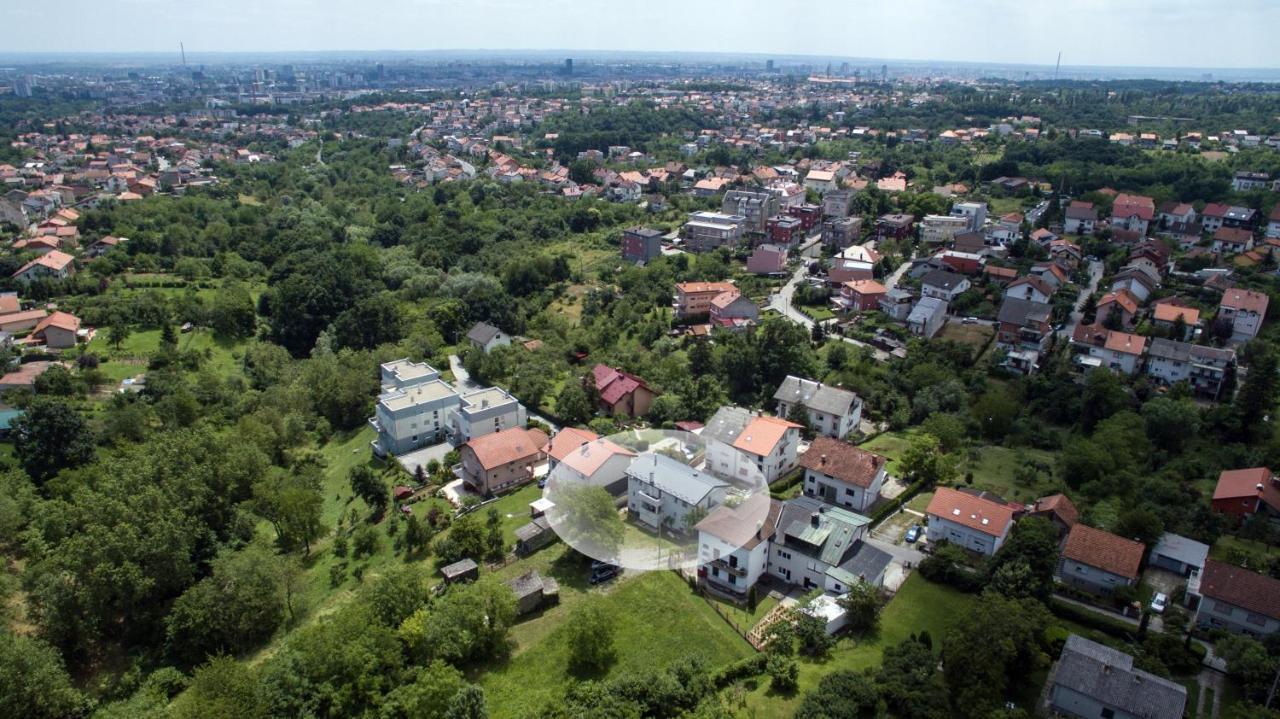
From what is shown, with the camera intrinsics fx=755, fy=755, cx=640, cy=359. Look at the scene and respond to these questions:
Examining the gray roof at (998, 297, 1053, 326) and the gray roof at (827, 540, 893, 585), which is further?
the gray roof at (998, 297, 1053, 326)

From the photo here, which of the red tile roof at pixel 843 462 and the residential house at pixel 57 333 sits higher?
the red tile roof at pixel 843 462

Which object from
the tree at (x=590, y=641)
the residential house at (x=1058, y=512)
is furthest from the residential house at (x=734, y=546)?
the residential house at (x=1058, y=512)

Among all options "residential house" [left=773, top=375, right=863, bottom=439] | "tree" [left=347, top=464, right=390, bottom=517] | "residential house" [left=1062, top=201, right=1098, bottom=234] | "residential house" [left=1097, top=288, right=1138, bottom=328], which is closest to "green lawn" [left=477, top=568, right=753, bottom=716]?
"tree" [left=347, top=464, right=390, bottom=517]

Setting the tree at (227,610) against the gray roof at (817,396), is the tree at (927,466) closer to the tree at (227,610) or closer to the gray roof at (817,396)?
the gray roof at (817,396)

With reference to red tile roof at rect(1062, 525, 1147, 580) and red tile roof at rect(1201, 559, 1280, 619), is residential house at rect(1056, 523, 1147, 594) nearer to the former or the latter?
red tile roof at rect(1062, 525, 1147, 580)

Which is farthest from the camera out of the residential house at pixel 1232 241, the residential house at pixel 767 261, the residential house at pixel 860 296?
the residential house at pixel 767 261
